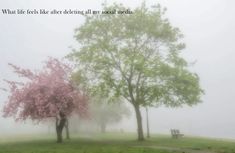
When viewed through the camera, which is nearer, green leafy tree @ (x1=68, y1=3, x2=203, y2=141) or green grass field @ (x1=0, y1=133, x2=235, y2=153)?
green grass field @ (x1=0, y1=133, x2=235, y2=153)

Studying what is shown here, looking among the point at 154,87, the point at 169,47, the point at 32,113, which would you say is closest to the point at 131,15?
the point at 169,47

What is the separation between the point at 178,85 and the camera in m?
52.8

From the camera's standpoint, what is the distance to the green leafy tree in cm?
5362

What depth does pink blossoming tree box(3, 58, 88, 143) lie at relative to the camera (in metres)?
52.0

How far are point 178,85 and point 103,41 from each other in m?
13.0

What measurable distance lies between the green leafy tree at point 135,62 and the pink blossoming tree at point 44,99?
279 centimetres

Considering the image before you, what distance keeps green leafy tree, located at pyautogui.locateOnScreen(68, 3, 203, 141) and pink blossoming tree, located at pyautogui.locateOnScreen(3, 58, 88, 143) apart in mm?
2790

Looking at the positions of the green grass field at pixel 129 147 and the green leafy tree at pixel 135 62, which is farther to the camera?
the green leafy tree at pixel 135 62

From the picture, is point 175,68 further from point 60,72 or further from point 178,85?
point 60,72

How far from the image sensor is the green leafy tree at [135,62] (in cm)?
5362

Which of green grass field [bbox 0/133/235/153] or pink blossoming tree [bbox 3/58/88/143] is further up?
pink blossoming tree [bbox 3/58/88/143]

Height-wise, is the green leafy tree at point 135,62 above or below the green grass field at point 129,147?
above

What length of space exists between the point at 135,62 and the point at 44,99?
14.0 meters

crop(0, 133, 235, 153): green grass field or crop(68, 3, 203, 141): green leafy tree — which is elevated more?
crop(68, 3, 203, 141): green leafy tree
